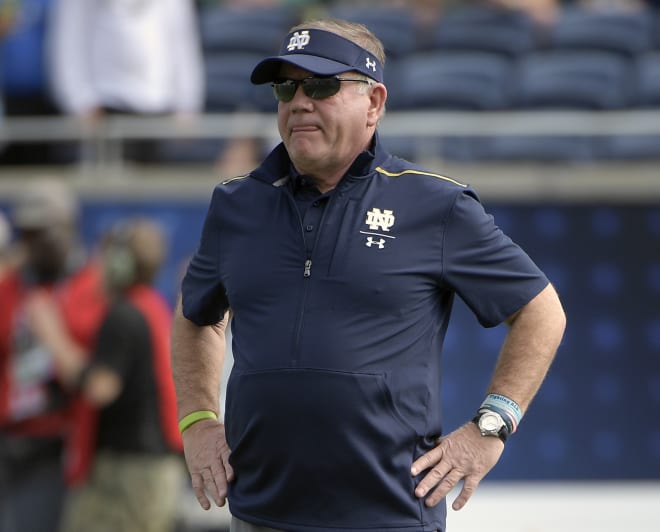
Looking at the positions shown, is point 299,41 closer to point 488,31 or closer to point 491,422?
point 491,422

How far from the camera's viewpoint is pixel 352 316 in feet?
10.4

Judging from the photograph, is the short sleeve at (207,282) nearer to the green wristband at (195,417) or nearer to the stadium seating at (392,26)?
the green wristband at (195,417)

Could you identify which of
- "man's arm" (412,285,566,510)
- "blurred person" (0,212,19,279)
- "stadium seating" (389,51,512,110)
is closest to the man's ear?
"man's arm" (412,285,566,510)

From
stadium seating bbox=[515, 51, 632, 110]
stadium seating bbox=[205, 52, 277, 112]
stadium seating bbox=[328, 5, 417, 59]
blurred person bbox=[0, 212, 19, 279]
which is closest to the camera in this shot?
blurred person bbox=[0, 212, 19, 279]

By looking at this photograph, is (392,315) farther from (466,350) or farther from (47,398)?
(466,350)

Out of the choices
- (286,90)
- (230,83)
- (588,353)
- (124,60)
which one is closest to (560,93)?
(588,353)

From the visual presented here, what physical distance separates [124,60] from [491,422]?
565 cm

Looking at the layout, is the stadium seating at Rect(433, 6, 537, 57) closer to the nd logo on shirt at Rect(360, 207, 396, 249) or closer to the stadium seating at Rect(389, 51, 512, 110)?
the stadium seating at Rect(389, 51, 512, 110)

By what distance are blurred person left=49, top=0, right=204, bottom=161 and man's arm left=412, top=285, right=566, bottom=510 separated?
533 centimetres

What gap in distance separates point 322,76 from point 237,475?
99cm

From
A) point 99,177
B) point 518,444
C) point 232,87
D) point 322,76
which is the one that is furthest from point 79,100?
point 322,76

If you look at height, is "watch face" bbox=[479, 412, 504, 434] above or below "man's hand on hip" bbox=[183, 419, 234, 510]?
above

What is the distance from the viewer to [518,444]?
26.3 ft

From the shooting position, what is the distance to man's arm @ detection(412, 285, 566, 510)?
3.19 m
